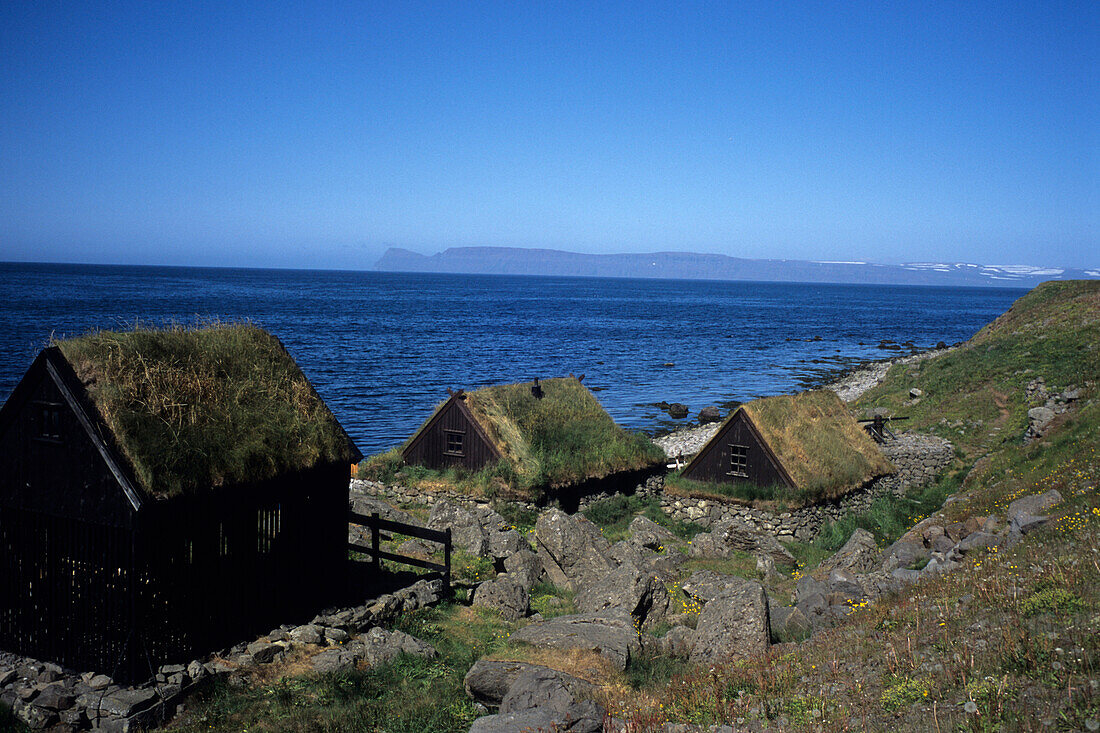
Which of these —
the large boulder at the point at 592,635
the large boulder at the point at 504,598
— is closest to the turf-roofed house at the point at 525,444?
the large boulder at the point at 504,598

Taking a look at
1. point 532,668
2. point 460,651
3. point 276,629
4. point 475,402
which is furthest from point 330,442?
point 475,402

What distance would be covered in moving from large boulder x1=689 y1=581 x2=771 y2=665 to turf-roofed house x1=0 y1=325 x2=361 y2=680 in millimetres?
7714

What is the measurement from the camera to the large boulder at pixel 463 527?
20562mm

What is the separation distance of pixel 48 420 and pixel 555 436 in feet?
65.9

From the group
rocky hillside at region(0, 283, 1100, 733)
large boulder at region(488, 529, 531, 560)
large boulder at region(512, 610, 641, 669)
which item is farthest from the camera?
large boulder at region(488, 529, 531, 560)

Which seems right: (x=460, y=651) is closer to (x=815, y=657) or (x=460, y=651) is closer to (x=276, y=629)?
(x=276, y=629)

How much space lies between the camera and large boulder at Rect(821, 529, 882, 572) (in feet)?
63.9

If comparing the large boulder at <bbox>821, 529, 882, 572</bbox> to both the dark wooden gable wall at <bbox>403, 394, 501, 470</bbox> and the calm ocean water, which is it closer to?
the dark wooden gable wall at <bbox>403, 394, 501, 470</bbox>

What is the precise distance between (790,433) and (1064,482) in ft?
37.0

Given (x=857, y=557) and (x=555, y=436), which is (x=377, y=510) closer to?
(x=555, y=436)

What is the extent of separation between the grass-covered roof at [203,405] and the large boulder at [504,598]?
4.20 m

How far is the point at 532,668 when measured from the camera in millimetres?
11734

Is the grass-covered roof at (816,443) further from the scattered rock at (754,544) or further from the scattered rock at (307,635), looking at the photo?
the scattered rock at (307,635)

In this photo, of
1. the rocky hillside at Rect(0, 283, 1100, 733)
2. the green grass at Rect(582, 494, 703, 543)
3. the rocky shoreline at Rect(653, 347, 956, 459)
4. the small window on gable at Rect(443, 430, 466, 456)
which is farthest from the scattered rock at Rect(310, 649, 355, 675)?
the rocky shoreline at Rect(653, 347, 956, 459)
